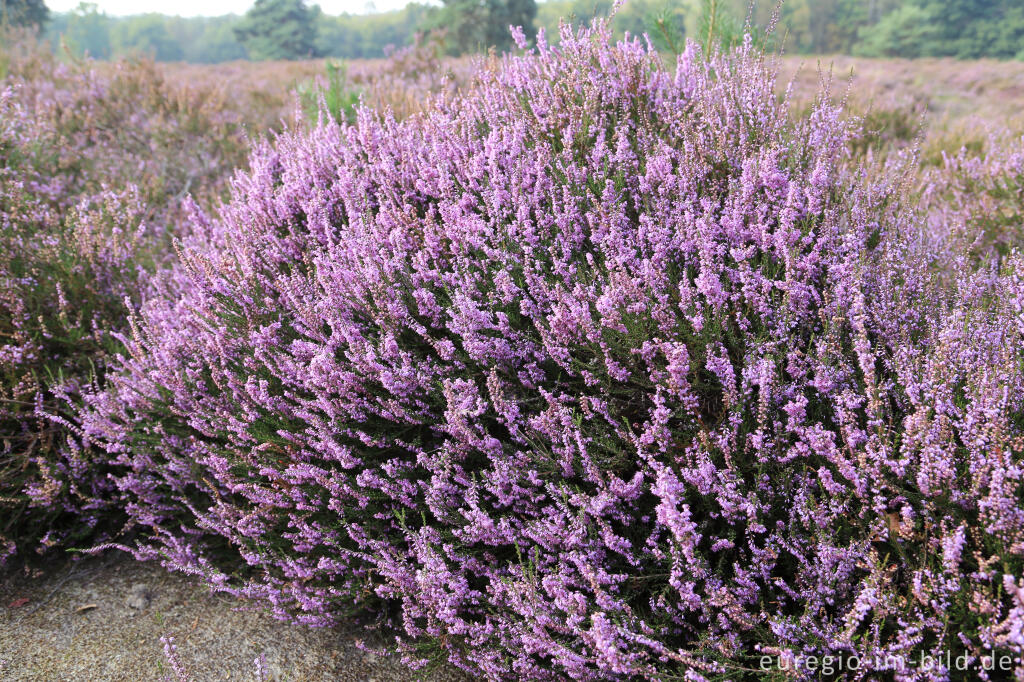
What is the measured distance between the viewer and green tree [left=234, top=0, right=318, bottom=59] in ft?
134

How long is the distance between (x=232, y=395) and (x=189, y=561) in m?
0.61

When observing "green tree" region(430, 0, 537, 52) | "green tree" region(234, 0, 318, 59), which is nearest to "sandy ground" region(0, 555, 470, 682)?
"green tree" region(430, 0, 537, 52)

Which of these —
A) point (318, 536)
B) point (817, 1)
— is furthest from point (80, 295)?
point (817, 1)

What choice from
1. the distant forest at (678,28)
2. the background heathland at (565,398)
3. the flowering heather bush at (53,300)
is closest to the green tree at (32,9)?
the distant forest at (678,28)

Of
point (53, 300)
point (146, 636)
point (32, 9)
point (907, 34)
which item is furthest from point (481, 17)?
point (907, 34)

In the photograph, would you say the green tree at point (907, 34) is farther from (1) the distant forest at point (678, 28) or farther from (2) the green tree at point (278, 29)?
(2) the green tree at point (278, 29)

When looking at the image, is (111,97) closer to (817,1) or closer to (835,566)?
(835,566)

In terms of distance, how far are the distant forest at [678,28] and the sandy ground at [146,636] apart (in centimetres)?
299

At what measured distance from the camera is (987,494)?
1.35m

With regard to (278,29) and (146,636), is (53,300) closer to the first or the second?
(146,636)

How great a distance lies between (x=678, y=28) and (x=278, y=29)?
148 feet

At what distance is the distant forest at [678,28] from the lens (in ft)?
24.8

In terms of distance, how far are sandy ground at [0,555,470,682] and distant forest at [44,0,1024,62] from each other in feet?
9.80

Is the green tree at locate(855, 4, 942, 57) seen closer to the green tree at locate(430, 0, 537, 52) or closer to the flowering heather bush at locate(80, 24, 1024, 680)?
the green tree at locate(430, 0, 537, 52)
